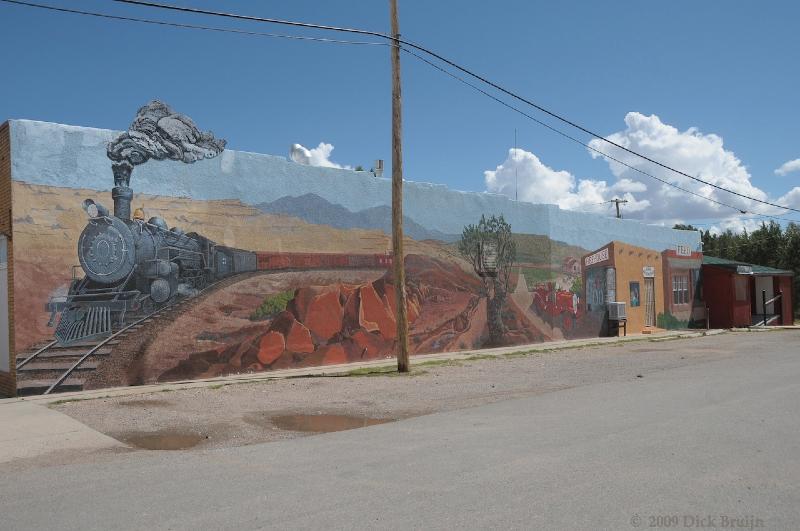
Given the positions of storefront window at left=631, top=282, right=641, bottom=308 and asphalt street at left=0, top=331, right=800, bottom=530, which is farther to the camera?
storefront window at left=631, top=282, right=641, bottom=308

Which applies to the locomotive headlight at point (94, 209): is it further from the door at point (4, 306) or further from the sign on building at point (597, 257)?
the sign on building at point (597, 257)

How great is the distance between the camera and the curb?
13289 mm

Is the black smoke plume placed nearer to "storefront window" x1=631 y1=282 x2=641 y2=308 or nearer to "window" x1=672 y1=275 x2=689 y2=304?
"storefront window" x1=631 y1=282 x2=641 y2=308

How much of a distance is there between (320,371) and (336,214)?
14.3 ft

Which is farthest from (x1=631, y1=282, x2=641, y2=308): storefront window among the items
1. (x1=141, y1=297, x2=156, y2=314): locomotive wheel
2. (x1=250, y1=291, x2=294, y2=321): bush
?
(x1=141, y1=297, x2=156, y2=314): locomotive wheel

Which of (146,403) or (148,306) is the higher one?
(148,306)

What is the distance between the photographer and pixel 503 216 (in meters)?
25.0

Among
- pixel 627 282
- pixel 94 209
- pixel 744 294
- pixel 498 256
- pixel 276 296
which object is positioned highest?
pixel 94 209

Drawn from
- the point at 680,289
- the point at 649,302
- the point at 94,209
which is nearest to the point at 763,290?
the point at 680,289

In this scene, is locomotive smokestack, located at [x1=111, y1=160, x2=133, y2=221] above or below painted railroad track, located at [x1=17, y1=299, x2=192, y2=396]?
above

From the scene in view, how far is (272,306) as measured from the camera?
17359 millimetres

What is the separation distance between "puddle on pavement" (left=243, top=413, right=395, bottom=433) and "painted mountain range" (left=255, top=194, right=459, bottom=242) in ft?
24.4

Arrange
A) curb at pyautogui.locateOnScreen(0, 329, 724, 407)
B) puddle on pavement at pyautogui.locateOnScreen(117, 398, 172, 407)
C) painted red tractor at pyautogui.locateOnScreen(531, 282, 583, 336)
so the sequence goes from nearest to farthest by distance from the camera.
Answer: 1. puddle on pavement at pyautogui.locateOnScreen(117, 398, 172, 407)
2. curb at pyautogui.locateOnScreen(0, 329, 724, 407)
3. painted red tractor at pyautogui.locateOnScreen(531, 282, 583, 336)

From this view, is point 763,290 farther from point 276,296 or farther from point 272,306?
point 272,306
